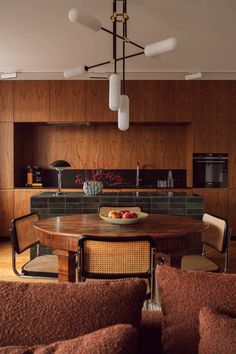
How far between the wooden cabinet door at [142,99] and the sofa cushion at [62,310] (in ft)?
15.1

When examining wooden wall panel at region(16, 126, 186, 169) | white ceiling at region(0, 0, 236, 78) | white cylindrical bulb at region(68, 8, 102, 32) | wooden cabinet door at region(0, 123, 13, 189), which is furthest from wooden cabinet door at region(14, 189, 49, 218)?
white cylindrical bulb at region(68, 8, 102, 32)

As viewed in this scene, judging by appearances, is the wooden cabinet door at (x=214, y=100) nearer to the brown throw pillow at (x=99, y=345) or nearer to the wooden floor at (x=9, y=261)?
the wooden floor at (x=9, y=261)

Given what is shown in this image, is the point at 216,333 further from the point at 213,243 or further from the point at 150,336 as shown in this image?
the point at 213,243

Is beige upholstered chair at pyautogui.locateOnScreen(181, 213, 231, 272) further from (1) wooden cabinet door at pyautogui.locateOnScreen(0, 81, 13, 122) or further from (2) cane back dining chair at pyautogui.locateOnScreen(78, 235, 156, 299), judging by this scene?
(1) wooden cabinet door at pyautogui.locateOnScreen(0, 81, 13, 122)

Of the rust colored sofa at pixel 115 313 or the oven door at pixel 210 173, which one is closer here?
the rust colored sofa at pixel 115 313

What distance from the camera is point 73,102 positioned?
17.9 feet

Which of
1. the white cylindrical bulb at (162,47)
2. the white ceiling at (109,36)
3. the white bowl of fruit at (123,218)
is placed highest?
the white ceiling at (109,36)

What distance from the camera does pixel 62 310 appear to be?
39.0 inches

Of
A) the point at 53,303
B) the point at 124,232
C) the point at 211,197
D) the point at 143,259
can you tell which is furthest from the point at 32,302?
the point at 211,197

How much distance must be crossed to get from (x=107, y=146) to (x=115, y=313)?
16.7 feet

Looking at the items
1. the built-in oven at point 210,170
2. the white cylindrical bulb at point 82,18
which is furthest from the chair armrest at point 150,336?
the built-in oven at point 210,170

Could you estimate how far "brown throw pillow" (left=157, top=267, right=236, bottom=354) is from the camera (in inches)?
41.0

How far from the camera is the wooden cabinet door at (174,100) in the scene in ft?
17.9

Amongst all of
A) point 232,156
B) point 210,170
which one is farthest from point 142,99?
point 232,156
